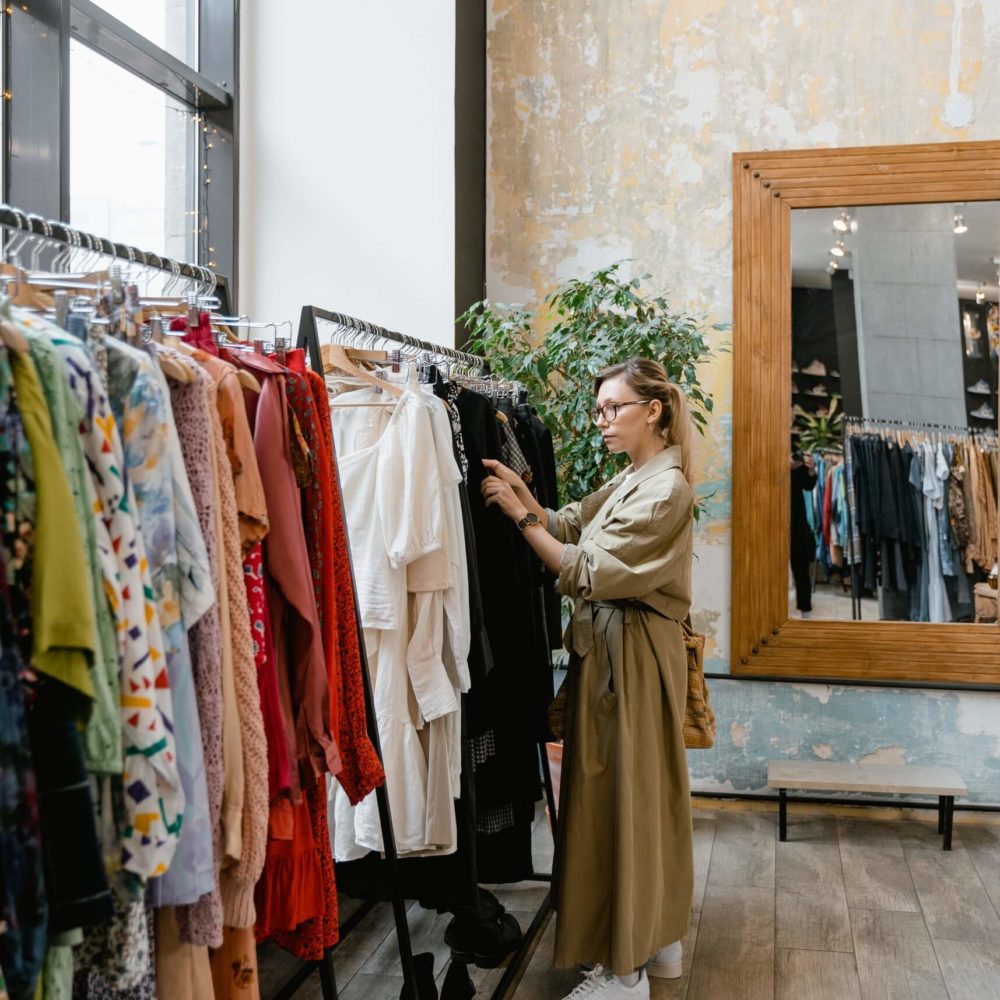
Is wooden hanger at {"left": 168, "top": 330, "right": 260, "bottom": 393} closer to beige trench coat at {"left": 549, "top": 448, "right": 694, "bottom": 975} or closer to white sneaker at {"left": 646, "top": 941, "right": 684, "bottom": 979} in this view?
beige trench coat at {"left": 549, "top": 448, "right": 694, "bottom": 975}

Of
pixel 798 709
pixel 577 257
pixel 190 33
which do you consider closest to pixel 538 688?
pixel 798 709

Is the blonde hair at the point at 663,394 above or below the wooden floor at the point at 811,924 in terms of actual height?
above

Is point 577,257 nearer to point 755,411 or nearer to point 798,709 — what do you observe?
point 755,411

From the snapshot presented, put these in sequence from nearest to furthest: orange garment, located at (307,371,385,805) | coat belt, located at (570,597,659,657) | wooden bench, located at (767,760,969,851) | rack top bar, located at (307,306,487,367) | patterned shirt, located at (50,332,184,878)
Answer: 1. patterned shirt, located at (50,332,184,878)
2. orange garment, located at (307,371,385,805)
3. rack top bar, located at (307,306,487,367)
4. coat belt, located at (570,597,659,657)
5. wooden bench, located at (767,760,969,851)

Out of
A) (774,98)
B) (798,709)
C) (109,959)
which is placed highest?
(774,98)

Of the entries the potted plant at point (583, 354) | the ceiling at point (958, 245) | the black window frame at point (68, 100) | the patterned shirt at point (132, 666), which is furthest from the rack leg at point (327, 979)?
the ceiling at point (958, 245)

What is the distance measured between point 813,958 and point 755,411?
207 centimetres

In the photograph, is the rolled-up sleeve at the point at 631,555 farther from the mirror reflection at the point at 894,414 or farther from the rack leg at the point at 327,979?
the mirror reflection at the point at 894,414

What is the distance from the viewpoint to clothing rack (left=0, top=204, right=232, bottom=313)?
1.31 m

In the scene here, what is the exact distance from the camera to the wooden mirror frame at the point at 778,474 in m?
4.10

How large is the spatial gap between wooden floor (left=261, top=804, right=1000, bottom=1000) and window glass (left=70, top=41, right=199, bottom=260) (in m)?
2.19

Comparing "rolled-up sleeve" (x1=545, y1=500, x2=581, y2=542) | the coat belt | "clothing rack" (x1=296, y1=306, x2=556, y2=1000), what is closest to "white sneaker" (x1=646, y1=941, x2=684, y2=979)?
"clothing rack" (x1=296, y1=306, x2=556, y2=1000)

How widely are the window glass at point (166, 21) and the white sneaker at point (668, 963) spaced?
305 centimetres

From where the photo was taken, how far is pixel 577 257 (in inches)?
172
